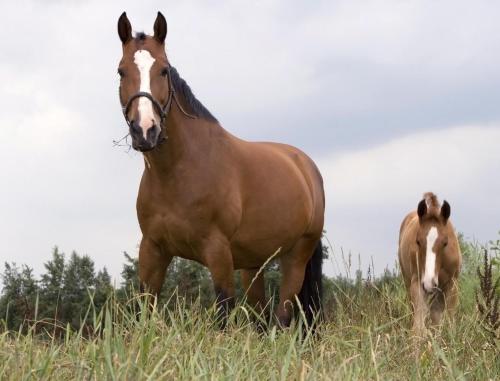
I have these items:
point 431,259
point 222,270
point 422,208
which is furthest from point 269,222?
point 422,208

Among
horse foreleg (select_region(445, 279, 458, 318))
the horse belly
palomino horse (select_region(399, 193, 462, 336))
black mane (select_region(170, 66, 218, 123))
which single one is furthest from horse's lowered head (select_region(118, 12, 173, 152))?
horse foreleg (select_region(445, 279, 458, 318))

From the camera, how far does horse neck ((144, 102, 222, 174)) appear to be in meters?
6.89

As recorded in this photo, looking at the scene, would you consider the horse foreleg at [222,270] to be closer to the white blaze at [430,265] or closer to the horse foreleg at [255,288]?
the horse foreleg at [255,288]

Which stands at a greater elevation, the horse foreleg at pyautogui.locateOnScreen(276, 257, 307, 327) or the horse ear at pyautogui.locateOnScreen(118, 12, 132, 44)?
the horse ear at pyautogui.locateOnScreen(118, 12, 132, 44)

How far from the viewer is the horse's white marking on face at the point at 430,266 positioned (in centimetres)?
869

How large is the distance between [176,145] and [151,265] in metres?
1.02

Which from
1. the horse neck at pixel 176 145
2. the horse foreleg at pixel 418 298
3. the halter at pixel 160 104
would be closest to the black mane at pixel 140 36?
the halter at pixel 160 104

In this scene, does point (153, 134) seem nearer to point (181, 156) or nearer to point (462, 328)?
point (181, 156)

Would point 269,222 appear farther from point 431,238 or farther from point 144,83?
point 431,238

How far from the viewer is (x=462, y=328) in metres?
6.91

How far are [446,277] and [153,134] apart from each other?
15.8 ft

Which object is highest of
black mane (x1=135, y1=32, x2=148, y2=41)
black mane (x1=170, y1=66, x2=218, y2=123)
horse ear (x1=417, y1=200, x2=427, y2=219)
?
black mane (x1=135, y1=32, x2=148, y2=41)

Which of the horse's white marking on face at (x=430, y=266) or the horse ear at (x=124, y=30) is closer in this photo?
the horse ear at (x=124, y=30)

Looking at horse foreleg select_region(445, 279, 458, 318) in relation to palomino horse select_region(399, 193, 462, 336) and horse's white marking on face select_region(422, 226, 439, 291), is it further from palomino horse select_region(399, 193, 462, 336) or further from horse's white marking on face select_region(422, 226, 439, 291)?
horse's white marking on face select_region(422, 226, 439, 291)
